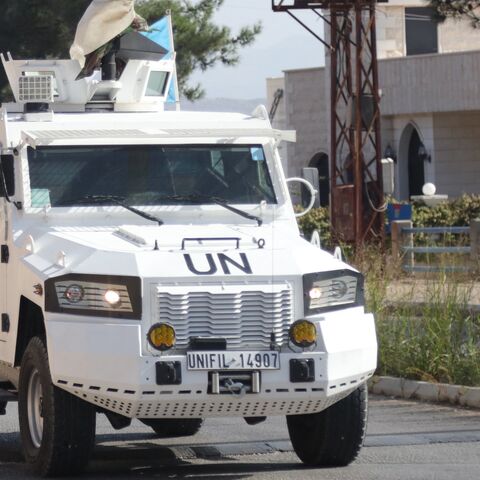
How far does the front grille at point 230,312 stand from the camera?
8867mm

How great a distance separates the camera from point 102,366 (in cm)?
879

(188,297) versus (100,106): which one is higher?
(100,106)

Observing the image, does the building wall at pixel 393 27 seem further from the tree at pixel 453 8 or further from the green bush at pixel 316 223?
the tree at pixel 453 8

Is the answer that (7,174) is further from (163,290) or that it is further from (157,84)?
(157,84)

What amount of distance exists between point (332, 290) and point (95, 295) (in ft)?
4.90

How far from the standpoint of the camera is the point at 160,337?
8.79m

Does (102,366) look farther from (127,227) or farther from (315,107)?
(315,107)

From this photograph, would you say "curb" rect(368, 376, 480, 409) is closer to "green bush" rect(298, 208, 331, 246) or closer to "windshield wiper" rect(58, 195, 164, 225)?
"windshield wiper" rect(58, 195, 164, 225)

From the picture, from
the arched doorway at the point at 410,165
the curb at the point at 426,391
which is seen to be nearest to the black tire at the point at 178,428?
the curb at the point at 426,391

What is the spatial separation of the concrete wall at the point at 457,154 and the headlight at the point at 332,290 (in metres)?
36.9

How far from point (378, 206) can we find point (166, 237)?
21388 mm

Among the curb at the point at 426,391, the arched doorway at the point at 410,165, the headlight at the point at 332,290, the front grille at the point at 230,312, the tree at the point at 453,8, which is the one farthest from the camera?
the arched doorway at the point at 410,165

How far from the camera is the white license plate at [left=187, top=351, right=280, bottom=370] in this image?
8.80m

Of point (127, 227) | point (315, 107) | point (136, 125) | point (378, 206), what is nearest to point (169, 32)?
point (136, 125)
